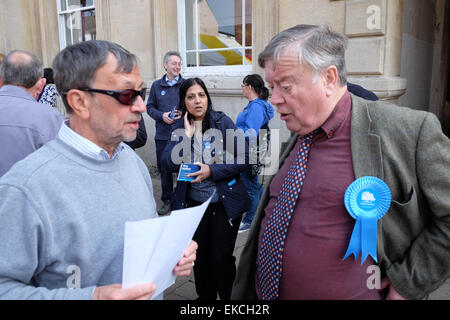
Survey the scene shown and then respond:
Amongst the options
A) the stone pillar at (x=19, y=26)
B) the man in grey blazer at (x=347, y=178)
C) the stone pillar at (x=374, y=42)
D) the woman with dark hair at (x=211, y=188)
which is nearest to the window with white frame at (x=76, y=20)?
the stone pillar at (x=19, y=26)

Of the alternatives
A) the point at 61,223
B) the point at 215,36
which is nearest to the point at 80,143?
the point at 61,223

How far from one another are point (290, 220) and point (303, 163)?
0.85 ft

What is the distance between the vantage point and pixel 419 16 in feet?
18.1

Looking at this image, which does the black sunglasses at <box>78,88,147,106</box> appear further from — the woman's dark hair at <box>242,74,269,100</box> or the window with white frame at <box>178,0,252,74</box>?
the window with white frame at <box>178,0,252,74</box>

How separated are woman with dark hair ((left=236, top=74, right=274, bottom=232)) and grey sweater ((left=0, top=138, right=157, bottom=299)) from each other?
293cm

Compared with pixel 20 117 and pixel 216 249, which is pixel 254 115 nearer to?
pixel 216 249

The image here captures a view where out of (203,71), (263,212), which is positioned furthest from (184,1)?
(263,212)

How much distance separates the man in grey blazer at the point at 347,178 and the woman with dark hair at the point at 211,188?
3.87 feet

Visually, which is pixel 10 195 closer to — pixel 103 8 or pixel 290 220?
pixel 290 220

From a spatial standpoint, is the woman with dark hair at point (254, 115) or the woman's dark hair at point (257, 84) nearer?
the woman with dark hair at point (254, 115)

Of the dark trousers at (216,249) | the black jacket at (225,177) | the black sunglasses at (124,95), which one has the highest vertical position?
the black sunglasses at (124,95)

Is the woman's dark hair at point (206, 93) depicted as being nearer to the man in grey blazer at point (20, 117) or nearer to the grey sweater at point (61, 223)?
the man in grey blazer at point (20, 117)

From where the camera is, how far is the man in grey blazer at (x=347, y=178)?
138cm

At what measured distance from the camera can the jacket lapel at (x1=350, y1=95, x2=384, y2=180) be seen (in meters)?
1.43
